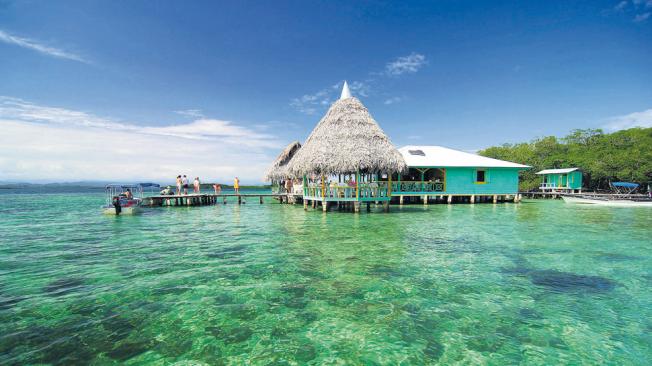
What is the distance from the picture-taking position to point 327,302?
463 centimetres

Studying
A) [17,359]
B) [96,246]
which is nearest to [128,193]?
A: [96,246]

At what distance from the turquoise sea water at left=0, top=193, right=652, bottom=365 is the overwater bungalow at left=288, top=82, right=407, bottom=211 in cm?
686

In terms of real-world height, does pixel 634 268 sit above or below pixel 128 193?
below

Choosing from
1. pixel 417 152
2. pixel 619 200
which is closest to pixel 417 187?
pixel 417 152

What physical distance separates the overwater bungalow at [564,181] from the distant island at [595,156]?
202 centimetres

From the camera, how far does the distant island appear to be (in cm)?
2980

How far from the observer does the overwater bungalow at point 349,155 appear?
15469mm

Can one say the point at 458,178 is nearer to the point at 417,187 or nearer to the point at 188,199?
the point at 417,187

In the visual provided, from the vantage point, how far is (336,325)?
3.93 m

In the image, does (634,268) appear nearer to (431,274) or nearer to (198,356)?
(431,274)

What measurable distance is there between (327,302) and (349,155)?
Answer: 37.1ft

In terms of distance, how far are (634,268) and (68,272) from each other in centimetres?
1217

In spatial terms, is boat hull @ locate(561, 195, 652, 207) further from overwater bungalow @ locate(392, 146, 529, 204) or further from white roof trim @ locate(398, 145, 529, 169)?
white roof trim @ locate(398, 145, 529, 169)

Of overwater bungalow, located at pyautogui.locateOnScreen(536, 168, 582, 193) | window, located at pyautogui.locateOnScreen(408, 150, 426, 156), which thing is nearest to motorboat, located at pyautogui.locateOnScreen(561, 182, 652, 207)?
overwater bungalow, located at pyautogui.locateOnScreen(536, 168, 582, 193)
